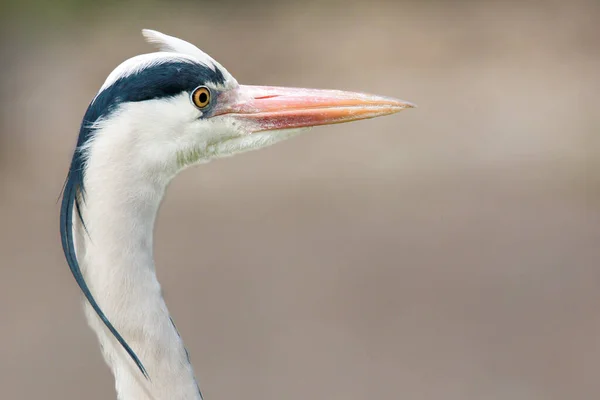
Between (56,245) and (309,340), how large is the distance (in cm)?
193

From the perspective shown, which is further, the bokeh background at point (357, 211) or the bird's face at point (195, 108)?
the bokeh background at point (357, 211)

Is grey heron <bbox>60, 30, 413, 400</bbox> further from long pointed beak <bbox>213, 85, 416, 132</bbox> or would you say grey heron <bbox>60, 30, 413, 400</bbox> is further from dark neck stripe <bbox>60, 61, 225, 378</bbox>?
long pointed beak <bbox>213, 85, 416, 132</bbox>

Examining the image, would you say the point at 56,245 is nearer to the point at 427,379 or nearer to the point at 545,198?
the point at 427,379

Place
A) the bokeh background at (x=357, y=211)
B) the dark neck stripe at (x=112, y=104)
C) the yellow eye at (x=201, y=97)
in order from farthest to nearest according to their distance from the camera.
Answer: the bokeh background at (x=357, y=211)
the yellow eye at (x=201, y=97)
the dark neck stripe at (x=112, y=104)

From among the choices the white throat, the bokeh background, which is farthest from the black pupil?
the bokeh background

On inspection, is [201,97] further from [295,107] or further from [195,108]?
[295,107]

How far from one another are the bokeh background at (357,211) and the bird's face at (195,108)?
2.47 m

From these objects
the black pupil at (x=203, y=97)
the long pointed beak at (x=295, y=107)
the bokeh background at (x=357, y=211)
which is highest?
the black pupil at (x=203, y=97)

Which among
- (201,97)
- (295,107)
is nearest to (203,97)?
(201,97)

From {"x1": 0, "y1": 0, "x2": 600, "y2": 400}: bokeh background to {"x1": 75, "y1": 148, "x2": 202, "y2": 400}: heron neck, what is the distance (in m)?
2.49

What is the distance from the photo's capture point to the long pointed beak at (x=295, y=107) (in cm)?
184

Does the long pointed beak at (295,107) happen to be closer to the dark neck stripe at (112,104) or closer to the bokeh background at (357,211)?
the dark neck stripe at (112,104)

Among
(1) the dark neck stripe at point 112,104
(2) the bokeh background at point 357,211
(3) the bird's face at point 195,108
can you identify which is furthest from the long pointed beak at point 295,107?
(2) the bokeh background at point 357,211

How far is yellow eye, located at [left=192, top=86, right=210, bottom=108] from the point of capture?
1.77 m
